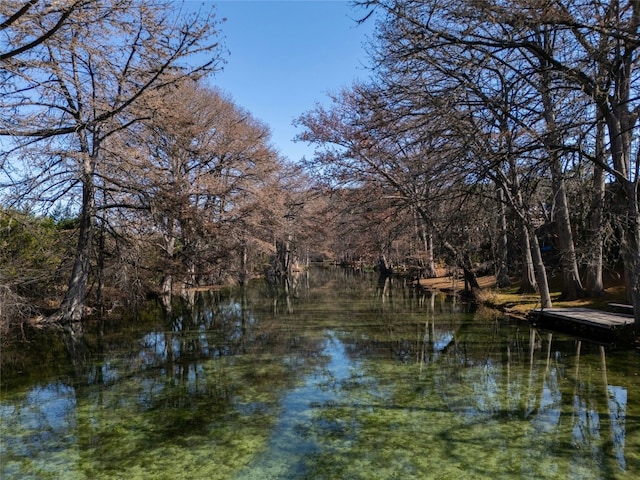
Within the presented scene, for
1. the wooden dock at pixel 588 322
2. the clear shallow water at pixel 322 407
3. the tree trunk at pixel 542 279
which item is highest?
the tree trunk at pixel 542 279

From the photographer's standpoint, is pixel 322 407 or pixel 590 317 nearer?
pixel 322 407

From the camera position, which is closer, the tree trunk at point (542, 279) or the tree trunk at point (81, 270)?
the tree trunk at point (542, 279)

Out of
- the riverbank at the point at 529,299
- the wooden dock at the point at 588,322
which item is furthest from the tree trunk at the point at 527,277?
the wooden dock at the point at 588,322

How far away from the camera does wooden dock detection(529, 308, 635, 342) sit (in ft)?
31.0

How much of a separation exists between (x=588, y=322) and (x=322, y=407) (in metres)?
7.32

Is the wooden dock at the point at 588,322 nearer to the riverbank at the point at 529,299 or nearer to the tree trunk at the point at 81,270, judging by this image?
the riverbank at the point at 529,299

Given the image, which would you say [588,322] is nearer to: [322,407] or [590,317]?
[590,317]

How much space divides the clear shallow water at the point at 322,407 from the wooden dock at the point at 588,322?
53cm

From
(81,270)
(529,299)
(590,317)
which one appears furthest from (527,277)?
(81,270)

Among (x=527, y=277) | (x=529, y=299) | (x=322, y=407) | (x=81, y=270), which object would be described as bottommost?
(x=322, y=407)

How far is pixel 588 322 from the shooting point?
33.7 feet

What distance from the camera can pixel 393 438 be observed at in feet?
16.4

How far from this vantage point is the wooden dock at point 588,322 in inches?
372

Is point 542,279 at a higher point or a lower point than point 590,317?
higher
